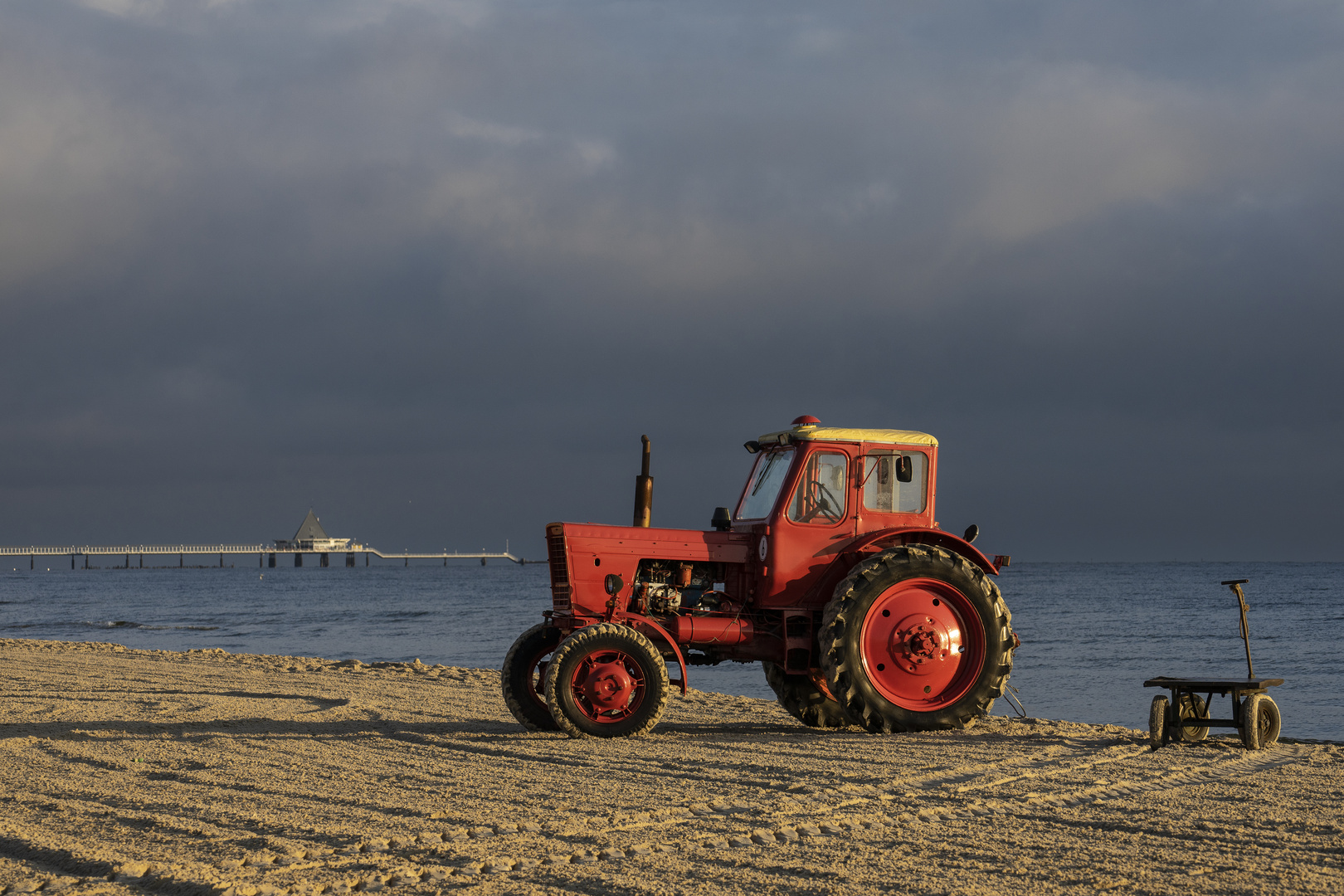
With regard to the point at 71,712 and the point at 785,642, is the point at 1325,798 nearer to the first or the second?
the point at 785,642

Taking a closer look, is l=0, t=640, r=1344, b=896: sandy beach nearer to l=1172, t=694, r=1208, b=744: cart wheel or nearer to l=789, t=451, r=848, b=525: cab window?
l=1172, t=694, r=1208, b=744: cart wheel

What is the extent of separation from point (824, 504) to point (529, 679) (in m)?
2.77

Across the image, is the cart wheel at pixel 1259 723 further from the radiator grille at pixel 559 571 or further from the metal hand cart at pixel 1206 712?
the radiator grille at pixel 559 571

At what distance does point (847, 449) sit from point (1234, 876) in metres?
5.11

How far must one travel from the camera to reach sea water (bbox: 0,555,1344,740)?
16.2 meters

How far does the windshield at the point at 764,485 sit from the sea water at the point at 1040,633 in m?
5.77

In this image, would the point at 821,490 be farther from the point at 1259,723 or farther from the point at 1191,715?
the point at 1259,723

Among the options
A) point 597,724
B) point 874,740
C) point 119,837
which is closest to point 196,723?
point 597,724

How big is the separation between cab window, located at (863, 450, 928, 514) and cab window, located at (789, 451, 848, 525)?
20cm

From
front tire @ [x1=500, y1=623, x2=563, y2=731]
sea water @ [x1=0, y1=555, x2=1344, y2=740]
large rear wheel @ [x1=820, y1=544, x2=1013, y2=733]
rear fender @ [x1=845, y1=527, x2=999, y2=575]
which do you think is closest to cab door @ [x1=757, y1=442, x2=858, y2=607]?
rear fender @ [x1=845, y1=527, x2=999, y2=575]

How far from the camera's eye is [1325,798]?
21.6 feet

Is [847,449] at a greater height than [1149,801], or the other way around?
[847,449]

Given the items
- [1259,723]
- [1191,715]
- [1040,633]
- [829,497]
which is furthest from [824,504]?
[1040,633]

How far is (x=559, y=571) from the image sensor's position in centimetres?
936
